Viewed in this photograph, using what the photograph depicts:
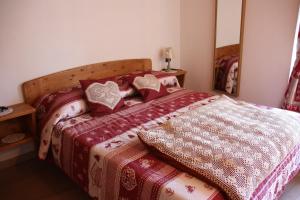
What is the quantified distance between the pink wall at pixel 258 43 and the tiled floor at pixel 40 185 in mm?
1132

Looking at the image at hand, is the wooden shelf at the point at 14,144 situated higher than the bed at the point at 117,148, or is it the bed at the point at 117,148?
the bed at the point at 117,148

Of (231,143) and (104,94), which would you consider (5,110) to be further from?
(231,143)

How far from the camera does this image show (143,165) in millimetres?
1565

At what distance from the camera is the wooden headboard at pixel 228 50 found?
312 centimetres

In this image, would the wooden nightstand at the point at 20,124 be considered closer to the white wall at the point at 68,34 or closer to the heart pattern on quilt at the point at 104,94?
the white wall at the point at 68,34

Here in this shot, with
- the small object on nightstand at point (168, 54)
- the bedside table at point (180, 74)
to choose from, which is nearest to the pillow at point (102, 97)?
the bedside table at point (180, 74)

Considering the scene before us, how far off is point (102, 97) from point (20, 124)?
893 mm

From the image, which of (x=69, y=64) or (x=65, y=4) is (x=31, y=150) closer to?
(x=69, y=64)

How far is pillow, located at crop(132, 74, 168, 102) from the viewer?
2.70 meters

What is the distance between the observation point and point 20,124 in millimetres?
2516

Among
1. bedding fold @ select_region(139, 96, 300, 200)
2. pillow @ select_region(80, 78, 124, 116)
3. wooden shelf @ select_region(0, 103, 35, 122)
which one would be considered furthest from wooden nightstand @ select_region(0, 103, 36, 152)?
bedding fold @ select_region(139, 96, 300, 200)

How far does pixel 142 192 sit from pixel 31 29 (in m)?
1.87

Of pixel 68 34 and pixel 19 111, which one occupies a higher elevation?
pixel 68 34

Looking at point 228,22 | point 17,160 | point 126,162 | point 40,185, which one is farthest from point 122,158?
point 228,22
